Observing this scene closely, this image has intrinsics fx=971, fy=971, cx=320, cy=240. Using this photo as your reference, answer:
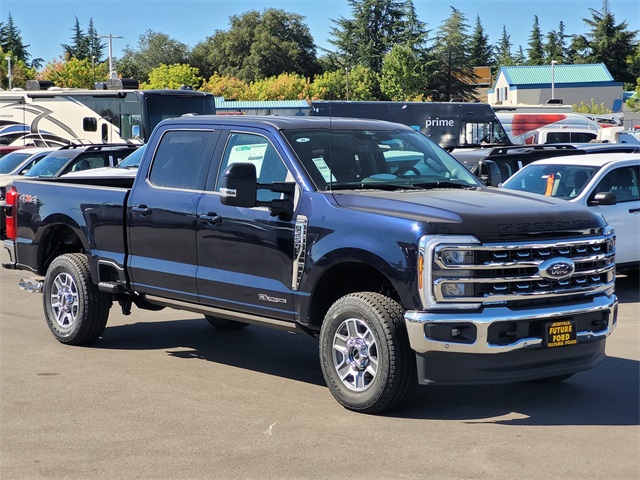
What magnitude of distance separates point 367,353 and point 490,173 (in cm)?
533

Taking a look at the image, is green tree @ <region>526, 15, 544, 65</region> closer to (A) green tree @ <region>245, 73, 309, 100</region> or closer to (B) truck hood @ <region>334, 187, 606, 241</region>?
(A) green tree @ <region>245, 73, 309, 100</region>

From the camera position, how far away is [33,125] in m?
31.9

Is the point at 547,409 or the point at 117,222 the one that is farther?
the point at 117,222

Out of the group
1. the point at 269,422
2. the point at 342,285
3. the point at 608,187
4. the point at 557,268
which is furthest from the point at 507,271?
the point at 608,187

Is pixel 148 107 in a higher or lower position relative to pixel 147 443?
higher

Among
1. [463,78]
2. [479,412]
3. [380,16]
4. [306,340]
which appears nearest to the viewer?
[479,412]

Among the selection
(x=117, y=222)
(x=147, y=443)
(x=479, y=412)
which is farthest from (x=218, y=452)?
(x=117, y=222)

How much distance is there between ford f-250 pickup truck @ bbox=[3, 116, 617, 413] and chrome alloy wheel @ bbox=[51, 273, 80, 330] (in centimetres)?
2

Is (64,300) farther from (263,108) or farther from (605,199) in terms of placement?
(263,108)

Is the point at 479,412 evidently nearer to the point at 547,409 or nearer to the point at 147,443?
the point at 547,409

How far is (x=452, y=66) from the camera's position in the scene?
92.1 meters


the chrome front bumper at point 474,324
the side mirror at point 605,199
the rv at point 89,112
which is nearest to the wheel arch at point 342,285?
the chrome front bumper at point 474,324

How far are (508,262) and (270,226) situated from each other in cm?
187

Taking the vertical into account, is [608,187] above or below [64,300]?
above
